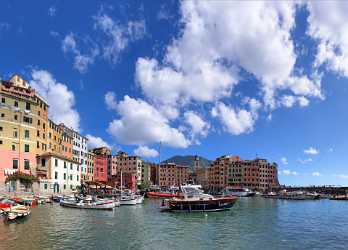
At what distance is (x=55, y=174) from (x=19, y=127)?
15.7 meters

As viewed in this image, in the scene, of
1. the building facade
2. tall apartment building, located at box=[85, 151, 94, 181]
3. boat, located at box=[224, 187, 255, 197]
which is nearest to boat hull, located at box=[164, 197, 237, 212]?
the building facade

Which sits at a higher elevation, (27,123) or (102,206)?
(27,123)

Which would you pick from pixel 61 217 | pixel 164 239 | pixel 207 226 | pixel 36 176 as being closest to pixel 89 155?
pixel 36 176

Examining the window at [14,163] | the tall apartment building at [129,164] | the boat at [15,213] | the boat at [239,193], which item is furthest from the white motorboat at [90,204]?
the tall apartment building at [129,164]

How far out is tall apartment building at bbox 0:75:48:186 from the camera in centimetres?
8150

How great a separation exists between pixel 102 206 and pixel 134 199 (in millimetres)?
18082

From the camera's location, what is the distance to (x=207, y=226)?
47562 millimetres

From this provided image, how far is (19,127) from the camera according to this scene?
84.4m

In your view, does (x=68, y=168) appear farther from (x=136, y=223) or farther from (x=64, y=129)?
(x=136, y=223)

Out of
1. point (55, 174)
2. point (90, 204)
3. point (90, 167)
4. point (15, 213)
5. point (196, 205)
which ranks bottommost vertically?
point (196, 205)

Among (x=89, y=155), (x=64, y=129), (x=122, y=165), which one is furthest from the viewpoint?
(x=122, y=165)

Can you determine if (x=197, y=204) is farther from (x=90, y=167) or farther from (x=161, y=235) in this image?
(x=90, y=167)

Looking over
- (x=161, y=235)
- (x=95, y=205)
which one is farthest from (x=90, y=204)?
Answer: (x=161, y=235)

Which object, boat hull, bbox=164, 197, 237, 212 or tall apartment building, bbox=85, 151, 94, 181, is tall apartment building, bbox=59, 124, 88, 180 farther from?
boat hull, bbox=164, 197, 237, 212
